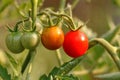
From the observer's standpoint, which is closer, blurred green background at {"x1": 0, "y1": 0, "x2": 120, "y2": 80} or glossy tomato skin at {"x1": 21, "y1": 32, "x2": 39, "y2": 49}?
glossy tomato skin at {"x1": 21, "y1": 32, "x2": 39, "y2": 49}

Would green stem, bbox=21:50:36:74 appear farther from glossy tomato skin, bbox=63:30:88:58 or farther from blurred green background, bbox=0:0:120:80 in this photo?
blurred green background, bbox=0:0:120:80

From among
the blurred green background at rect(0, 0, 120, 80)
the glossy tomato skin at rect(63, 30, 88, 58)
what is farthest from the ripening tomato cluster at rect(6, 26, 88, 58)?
the blurred green background at rect(0, 0, 120, 80)

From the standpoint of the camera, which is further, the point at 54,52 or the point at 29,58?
the point at 54,52

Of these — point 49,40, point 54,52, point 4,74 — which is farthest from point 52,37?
point 54,52

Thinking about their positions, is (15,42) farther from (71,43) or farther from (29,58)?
(71,43)

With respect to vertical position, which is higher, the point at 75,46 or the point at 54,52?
the point at 75,46

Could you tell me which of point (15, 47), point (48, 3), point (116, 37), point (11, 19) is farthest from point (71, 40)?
point (48, 3)

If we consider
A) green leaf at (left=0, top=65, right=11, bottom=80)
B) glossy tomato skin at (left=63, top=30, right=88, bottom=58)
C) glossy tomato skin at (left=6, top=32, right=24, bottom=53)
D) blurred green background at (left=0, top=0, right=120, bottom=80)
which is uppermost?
glossy tomato skin at (left=6, top=32, right=24, bottom=53)

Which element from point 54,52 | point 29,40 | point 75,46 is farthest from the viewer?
point 54,52
